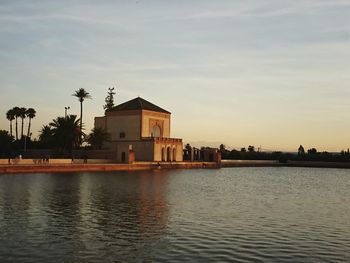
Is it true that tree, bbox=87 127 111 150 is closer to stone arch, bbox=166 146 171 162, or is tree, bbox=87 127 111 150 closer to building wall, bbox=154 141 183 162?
building wall, bbox=154 141 183 162

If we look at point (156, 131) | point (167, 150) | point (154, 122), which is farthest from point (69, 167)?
point (156, 131)

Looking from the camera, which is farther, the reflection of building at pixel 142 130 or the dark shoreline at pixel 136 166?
the reflection of building at pixel 142 130

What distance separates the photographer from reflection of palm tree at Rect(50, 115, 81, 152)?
5816cm

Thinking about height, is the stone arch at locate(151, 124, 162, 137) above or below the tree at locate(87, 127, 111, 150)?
above

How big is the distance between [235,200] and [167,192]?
15.4 ft

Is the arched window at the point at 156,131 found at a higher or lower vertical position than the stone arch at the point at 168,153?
higher

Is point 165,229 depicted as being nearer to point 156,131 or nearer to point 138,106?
point 138,106

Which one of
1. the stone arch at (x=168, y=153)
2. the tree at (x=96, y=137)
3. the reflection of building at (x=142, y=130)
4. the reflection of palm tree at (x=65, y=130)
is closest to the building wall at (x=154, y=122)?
the reflection of building at (x=142, y=130)

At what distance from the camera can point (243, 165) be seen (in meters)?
86.8

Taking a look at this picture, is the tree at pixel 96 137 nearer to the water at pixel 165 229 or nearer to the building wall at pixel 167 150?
the building wall at pixel 167 150

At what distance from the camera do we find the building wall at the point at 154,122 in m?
71.2

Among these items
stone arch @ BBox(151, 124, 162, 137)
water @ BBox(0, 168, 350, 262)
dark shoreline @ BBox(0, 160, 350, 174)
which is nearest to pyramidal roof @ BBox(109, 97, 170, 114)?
stone arch @ BBox(151, 124, 162, 137)

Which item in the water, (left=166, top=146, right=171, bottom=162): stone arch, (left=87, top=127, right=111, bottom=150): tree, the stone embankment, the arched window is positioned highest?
the arched window

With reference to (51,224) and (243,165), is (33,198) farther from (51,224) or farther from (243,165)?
(243,165)
